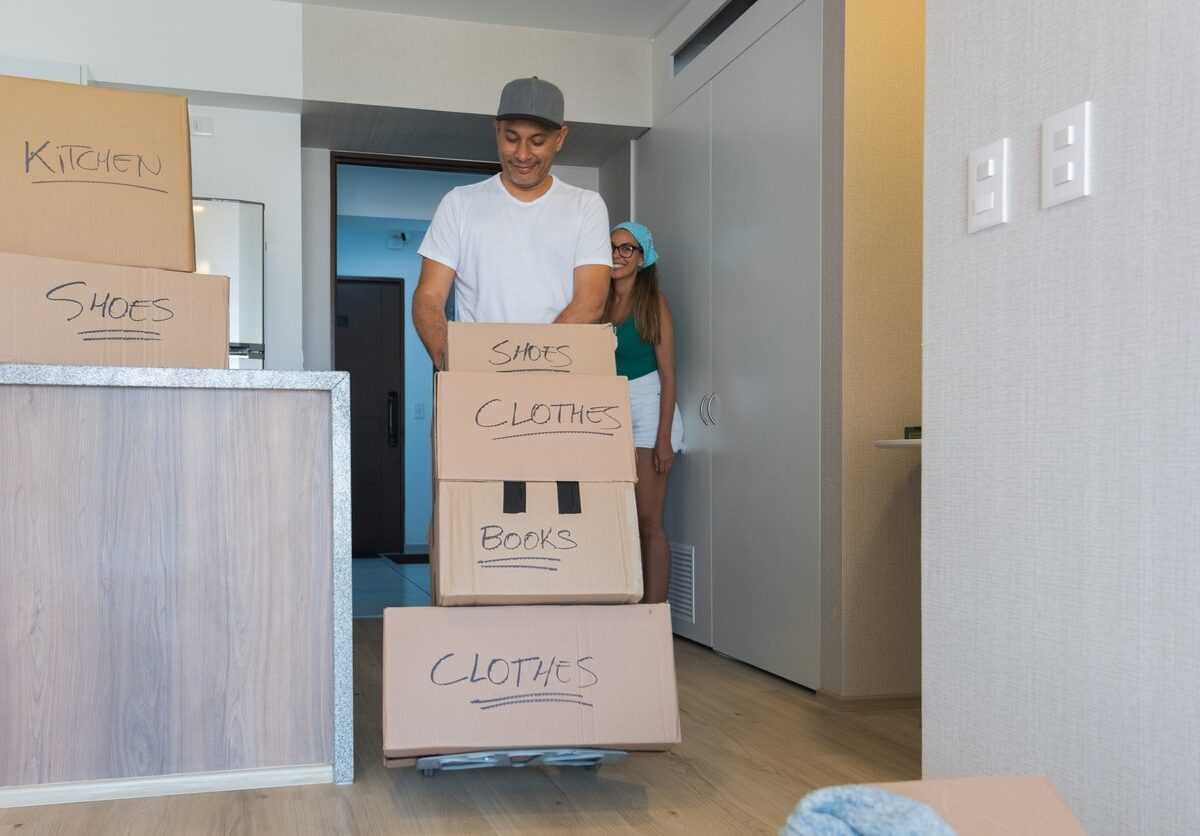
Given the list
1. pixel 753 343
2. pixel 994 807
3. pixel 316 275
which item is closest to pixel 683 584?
pixel 753 343

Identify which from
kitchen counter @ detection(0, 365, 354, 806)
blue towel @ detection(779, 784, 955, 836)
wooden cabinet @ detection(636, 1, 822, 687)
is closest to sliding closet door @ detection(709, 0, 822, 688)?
wooden cabinet @ detection(636, 1, 822, 687)

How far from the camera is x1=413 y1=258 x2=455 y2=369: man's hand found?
250cm

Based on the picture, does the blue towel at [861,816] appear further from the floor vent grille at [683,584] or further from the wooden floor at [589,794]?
the floor vent grille at [683,584]

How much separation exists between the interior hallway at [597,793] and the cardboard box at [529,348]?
2.68ft

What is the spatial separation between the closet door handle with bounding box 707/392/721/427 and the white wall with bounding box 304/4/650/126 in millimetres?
1284

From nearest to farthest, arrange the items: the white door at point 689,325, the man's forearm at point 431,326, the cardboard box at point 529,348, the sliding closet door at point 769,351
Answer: the cardboard box at point 529,348, the man's forearm at point 431,326, the sliding closet door at point 769,351, the white door at point 689,325

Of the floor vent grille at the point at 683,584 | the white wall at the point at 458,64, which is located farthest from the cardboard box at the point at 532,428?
the white wall at the point at 458,64

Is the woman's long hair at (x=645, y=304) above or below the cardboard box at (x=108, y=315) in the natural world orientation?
above

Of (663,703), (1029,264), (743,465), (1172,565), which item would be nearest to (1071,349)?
(1029,264)

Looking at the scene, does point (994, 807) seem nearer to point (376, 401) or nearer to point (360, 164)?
point (360, 164)

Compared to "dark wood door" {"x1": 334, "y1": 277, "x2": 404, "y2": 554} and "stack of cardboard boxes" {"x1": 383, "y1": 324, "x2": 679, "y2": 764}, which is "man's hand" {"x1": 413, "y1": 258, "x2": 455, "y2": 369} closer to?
"stack of cardboard boxes" {"x1": 383, "y1": 324, "x2": 679, "y2": 764}

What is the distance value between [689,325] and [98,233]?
89.4 inches

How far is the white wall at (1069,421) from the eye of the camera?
109 centimetres

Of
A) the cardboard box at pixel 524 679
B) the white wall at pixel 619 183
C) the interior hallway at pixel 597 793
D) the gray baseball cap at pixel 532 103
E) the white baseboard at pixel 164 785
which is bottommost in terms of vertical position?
the interior hallway at pixel 597 793
